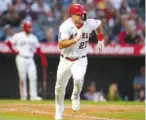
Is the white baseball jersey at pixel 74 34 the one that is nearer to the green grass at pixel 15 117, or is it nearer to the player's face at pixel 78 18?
the player's face at pixel 78 18

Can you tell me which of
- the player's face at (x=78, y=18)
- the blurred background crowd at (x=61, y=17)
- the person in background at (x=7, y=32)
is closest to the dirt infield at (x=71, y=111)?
the player's face at (x=78, y=18)

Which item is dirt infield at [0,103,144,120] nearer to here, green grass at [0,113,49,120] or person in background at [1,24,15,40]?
green grass at [0,113,49,120]

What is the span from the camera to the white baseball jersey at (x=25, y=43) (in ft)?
50.0

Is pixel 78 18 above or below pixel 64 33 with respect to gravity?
above

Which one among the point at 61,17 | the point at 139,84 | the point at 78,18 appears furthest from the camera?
the point at 61,17

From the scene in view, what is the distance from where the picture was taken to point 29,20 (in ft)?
55.7

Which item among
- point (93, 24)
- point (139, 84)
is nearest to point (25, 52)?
point (139, 84)

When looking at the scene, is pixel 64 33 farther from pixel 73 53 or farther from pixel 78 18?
pixel 73 53

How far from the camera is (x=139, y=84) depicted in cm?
1647

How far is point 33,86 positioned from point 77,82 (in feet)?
21.6

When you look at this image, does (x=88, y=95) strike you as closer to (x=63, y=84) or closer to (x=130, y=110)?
(x=130, y=110)

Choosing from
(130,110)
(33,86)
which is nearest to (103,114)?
(130,110)

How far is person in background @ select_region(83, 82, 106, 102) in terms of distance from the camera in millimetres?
15975

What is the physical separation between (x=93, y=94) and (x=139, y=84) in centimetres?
135
